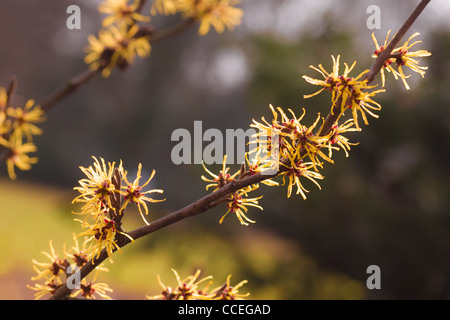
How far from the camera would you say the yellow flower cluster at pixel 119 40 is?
1336 mm

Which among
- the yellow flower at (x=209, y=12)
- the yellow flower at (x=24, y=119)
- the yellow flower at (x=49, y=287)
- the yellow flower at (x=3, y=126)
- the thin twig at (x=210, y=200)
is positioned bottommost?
the yellow flower at (x=49, y=287)

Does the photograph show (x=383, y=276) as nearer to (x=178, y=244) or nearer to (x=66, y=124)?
(x=178, y=244)

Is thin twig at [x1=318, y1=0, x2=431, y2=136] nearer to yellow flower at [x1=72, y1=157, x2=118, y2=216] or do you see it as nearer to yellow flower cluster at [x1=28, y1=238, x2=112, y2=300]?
yellow flower at [x1=72, y1=157, x2=118, y2=216]

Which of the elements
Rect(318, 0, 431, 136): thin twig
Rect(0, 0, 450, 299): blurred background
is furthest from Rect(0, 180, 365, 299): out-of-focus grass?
Rect(318, 0, 431, 136): thin twig

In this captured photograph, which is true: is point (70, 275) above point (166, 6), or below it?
below

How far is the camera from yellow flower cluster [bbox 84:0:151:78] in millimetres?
1336

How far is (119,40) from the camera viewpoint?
1365mm

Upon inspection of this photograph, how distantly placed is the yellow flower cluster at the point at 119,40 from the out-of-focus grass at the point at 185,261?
114 inches

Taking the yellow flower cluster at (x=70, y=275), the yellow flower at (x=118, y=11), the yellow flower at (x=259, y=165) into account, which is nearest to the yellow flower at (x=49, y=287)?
the yellow flower cluster at (x=70, y=275)

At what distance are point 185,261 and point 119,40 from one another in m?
4.53

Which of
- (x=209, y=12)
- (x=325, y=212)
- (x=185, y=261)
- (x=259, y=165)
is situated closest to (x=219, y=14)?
(x=209, y=12)

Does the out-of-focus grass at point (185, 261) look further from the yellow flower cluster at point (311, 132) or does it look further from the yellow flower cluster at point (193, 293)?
the yellow flower cluster at point (311, 132)

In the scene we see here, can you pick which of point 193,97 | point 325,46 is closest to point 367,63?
point 325,46

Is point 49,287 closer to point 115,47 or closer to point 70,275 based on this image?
point 70,275
